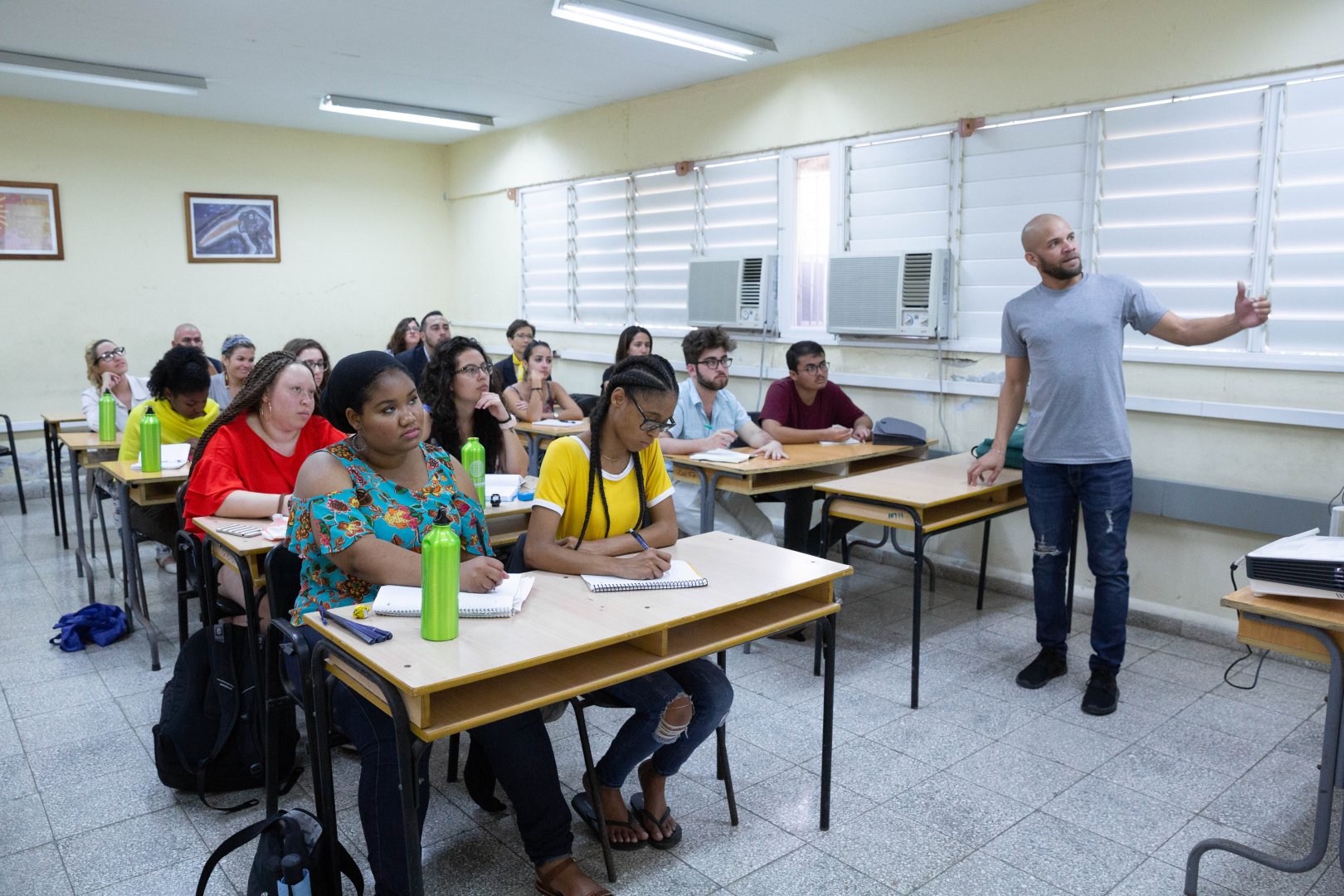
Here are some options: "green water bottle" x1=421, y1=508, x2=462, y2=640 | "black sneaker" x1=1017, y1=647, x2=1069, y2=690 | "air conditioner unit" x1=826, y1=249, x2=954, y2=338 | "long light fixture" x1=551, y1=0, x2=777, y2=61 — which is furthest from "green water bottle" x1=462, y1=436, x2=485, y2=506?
"air conditioner unit" x1=826, y1=249, x2=954, y2=338

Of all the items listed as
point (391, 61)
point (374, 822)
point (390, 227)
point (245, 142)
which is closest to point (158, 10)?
point (391, 61)

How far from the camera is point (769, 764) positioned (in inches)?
109

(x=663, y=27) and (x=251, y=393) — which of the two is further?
(x=663, y=27)

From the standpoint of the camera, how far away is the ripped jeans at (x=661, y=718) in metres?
2.19

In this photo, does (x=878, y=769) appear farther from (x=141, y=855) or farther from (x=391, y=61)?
(x=391, y=61)

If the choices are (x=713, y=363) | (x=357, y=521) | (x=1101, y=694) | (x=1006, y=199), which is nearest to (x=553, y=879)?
(x=357, y=521)

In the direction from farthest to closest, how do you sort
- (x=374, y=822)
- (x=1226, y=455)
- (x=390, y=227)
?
1. (x=390, y=227)
2. (x=1226, y=455)
3. (x=374, y=822)

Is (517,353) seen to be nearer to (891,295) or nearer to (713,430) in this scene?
(713,430)

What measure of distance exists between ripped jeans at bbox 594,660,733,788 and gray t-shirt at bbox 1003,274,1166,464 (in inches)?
63.6

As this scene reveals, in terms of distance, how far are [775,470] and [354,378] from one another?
210 centimetres

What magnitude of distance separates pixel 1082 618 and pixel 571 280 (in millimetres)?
4396

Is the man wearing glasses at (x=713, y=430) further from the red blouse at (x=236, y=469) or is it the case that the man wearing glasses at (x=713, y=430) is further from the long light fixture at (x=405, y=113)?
the long light fixture at (x=405, y=113)

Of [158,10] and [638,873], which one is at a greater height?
[158,10]

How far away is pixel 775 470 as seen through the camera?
3812mm
